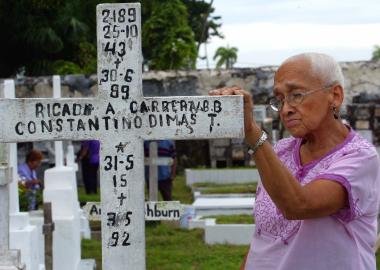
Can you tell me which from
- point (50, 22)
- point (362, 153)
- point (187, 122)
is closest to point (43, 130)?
point (187, 122)

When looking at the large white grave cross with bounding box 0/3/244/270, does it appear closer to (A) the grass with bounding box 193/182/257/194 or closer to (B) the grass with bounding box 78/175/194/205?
(B) the grass with bounding box 78/175/194/205

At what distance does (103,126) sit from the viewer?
281 centimetres

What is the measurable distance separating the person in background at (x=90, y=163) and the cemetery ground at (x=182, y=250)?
365 centimetres

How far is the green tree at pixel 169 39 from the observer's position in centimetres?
1905

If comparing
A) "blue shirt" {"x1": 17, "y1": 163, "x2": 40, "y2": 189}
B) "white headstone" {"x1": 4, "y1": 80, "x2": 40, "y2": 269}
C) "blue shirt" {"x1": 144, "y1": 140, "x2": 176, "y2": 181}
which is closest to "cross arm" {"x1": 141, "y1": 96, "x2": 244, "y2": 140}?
"white headstone" {"x1": 4, "y1": 80, "x2": 40, "y2": 269}

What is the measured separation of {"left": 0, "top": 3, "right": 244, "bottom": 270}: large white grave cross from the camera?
2789 millimetres

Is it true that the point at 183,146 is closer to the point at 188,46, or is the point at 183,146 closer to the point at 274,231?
the point at 188,46

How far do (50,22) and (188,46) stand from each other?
11.6 feet

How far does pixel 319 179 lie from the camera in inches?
99.3

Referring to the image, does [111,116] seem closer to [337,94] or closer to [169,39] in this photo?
[337,94]

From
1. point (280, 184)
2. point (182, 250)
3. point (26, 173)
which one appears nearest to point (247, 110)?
point (280, 184)

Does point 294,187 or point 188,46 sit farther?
point 188,46

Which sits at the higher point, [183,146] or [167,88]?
[167,88]

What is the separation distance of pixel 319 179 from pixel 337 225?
164 millimetres
